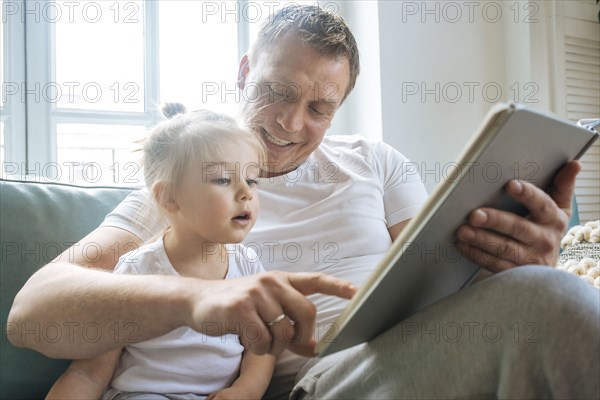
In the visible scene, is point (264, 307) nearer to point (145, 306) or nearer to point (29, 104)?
point (145, 306)

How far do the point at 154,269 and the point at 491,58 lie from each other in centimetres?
198

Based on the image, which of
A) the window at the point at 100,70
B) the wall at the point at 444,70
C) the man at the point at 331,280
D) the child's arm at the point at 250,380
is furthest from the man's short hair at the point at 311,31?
the wall at the point at 444,70

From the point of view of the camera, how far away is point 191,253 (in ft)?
3.01

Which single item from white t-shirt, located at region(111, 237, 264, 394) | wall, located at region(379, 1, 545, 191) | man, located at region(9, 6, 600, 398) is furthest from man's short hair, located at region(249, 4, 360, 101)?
wall, located at region(379, 1, 545, 191)

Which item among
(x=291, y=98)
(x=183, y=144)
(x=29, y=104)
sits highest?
(x=29, y=104)

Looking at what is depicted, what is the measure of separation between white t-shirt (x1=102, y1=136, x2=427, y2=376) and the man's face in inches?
2.3

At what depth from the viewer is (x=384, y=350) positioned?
0.64 meters

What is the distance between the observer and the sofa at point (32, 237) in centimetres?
99

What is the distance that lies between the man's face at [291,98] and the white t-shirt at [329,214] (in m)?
0.06

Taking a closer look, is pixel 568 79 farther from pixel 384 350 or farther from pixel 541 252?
pixel 384 350

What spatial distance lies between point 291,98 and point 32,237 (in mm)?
560

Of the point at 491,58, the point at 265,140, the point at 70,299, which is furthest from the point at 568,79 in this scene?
the point at 70,299

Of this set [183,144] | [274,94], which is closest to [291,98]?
[274,94]

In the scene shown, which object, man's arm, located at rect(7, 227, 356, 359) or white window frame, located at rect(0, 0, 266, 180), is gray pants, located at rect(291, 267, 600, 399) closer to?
man's arm, located at rect(7, 227, 356, 359)
